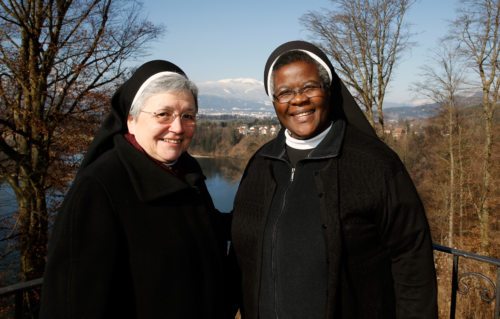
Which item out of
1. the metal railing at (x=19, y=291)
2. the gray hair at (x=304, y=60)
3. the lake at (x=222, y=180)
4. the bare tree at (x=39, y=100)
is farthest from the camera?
the lake at (x=222, y=180)

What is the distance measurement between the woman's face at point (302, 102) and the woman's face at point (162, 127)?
490 millimetres

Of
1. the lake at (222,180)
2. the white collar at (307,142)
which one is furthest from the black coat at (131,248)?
the lake at (222,180)

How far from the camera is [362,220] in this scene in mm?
1829

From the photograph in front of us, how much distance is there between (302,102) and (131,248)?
42.6 inches

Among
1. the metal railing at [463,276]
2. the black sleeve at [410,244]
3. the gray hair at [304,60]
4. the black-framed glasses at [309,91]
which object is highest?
the gray hair at [304,60]

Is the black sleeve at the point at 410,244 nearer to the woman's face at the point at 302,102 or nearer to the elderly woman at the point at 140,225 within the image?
the woman's face at the point at 302,102

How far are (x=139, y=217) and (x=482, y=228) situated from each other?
1609cm

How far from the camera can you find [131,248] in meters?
1.62

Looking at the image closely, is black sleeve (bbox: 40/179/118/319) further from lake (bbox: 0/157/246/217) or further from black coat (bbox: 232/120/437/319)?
lake (bbox: 0/157/246/217)

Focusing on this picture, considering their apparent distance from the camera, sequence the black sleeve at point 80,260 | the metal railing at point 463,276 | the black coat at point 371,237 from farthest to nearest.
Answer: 1. the metal railing at point 463,276
2. the black coat at point 371,237
3. the black sleeve at point 80,260

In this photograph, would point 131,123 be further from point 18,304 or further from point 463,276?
point 463,276

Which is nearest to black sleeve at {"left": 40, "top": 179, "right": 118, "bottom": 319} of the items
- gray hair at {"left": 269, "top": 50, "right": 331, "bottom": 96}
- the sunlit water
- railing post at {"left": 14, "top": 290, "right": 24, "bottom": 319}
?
railing post at {"left": 14, "top": 290, "right": 24, "bottom": 319}

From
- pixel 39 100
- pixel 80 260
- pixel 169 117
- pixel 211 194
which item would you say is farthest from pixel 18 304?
pixel 211 194

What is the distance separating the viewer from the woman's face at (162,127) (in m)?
1.80
